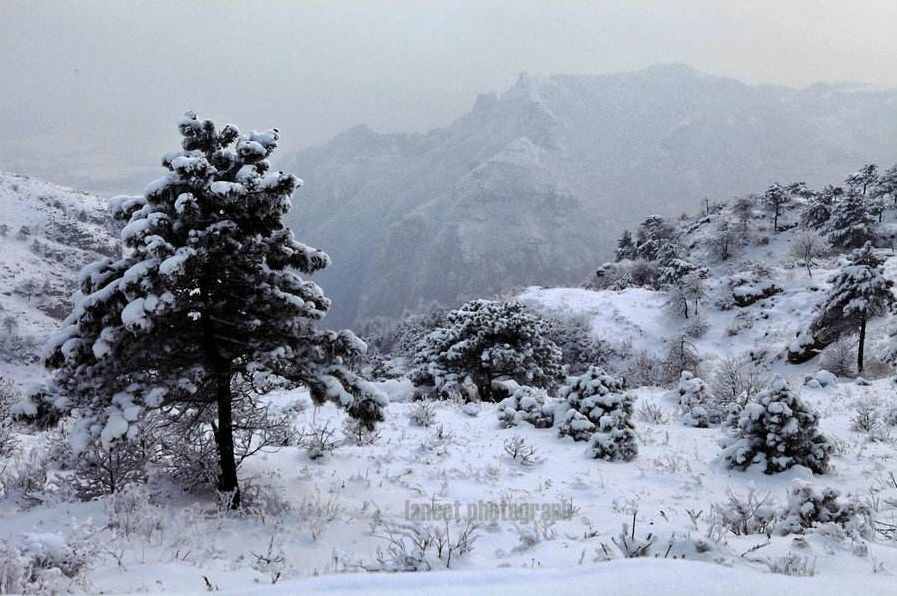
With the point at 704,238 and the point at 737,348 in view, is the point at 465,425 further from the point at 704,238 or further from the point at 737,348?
the point at 704,238

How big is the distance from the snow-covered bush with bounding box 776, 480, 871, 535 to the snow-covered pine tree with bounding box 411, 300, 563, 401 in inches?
640

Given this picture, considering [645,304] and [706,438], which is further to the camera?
[645,304]

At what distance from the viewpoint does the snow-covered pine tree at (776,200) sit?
78.8 metres

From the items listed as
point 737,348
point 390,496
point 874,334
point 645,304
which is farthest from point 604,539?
point 645,304

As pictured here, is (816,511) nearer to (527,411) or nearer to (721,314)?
(527,411)

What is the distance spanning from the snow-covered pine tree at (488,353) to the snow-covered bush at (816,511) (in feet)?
53.4

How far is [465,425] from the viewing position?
39.7 ft

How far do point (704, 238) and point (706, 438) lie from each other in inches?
3187

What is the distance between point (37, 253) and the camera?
146 metres

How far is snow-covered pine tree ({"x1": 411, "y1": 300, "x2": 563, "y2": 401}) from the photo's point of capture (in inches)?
867

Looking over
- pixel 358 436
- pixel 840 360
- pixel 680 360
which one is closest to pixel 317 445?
pixel 358 436

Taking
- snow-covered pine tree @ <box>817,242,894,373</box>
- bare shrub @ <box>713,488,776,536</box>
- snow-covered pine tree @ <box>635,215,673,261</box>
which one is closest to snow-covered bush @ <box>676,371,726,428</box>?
bare shrub @ <box>713,488,776,536</box>

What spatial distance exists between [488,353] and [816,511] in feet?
56.1

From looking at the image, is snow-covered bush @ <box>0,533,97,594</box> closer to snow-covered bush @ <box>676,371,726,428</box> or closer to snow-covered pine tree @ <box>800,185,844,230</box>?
snow-covered bush @ <box>676,371,726,428</box>
